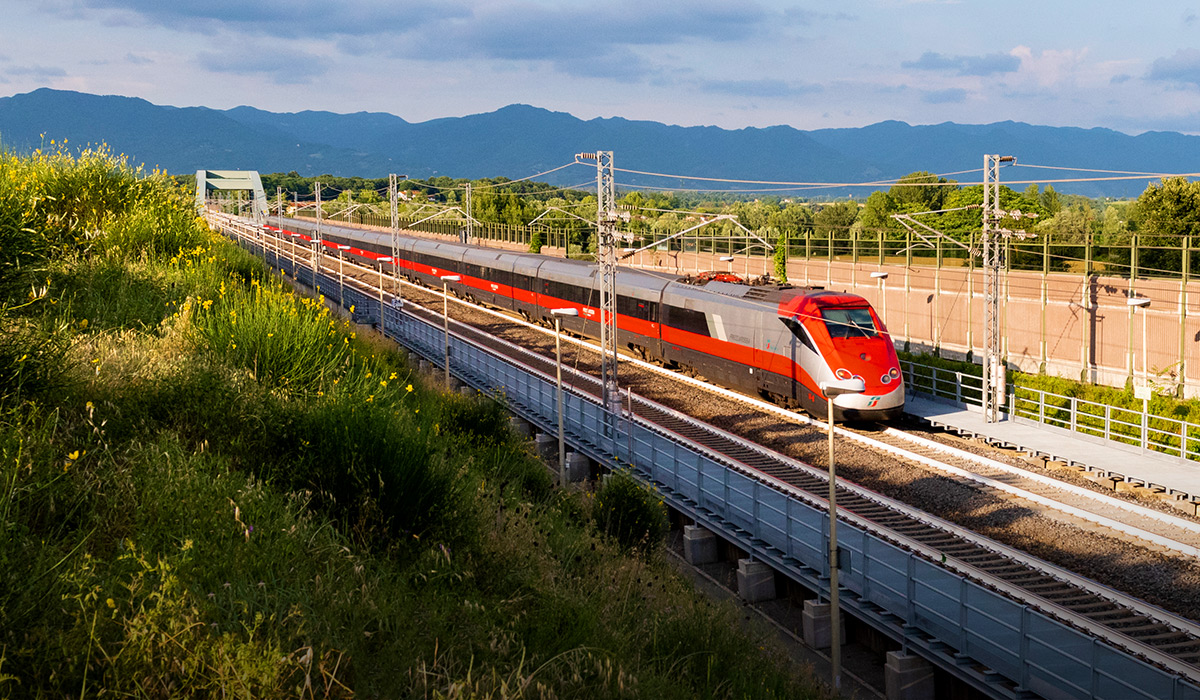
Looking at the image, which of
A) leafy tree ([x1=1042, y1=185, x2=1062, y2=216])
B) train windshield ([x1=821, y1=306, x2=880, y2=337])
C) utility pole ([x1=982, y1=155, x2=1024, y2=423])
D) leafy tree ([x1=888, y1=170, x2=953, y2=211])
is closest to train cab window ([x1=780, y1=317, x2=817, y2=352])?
train windshield ([x1=821, y1=306, x2=880, y2=337])

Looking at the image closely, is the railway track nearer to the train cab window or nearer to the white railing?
the train cab window

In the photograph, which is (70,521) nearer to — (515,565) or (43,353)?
(43,353)

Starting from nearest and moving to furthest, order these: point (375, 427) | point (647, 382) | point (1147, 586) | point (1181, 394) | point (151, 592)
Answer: point (151, 592) < point (375, 427) < point (1147, 586) < point (1181, 394) < point (647, 382)

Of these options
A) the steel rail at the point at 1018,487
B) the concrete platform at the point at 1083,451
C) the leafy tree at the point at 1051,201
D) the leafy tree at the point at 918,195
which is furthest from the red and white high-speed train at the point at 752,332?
the leafy tree at the point at 1051,201

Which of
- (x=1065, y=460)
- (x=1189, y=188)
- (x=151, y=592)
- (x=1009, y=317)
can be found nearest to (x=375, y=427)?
(x=151, y=592)

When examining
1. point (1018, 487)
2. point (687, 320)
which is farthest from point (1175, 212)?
point (1018, 487)

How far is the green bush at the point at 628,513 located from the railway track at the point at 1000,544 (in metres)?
3.56

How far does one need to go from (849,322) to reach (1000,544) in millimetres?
9279

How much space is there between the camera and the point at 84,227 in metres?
21.9

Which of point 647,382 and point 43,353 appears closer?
point 43,353

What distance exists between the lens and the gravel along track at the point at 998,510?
1484 centimetres

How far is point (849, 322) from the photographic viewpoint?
974 inches

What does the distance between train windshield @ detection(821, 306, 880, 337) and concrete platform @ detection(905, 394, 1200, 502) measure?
3.01 m

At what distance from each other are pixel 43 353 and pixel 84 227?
43.3 ft
